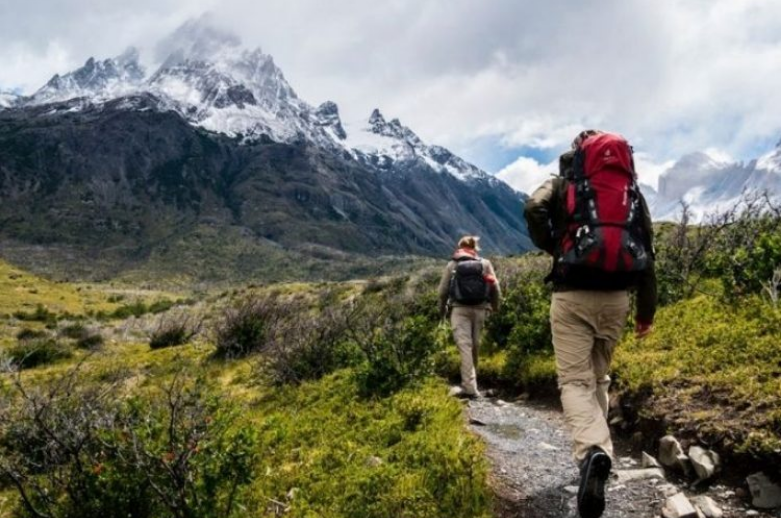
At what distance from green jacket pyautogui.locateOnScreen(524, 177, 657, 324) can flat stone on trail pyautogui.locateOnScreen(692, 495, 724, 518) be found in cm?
149

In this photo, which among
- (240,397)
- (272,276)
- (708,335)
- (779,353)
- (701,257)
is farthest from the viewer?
(272,276)

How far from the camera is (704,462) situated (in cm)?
511

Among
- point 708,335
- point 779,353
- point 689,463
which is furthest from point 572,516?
point 708,335

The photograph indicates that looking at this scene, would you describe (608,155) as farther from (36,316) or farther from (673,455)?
(36,316)

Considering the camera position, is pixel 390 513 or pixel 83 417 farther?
pixel 83 417

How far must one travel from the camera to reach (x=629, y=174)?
15.6 ft

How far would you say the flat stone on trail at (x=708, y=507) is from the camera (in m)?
4.56

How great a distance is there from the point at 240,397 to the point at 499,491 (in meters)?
6.05

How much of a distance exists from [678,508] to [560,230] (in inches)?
88.0

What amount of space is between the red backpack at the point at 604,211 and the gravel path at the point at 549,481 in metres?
1.90

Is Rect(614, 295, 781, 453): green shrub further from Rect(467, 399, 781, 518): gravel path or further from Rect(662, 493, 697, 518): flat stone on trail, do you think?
Rect(662, 493, 697, 518): flat stone on trail

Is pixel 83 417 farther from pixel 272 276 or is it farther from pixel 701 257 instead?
pixel 272 276

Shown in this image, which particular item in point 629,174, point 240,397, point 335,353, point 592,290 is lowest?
point 240,397

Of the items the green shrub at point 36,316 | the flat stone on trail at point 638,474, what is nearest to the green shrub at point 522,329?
the flat stone on trail at point 638,474
